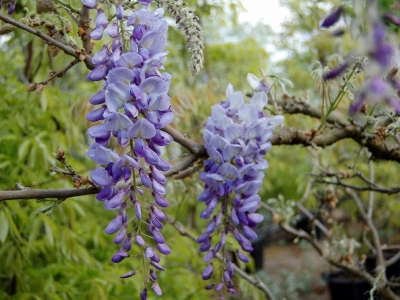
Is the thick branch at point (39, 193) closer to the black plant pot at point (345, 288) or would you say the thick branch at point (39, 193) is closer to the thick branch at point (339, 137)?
the thick branch at point (339, 137)

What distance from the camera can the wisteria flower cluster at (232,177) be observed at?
76cm

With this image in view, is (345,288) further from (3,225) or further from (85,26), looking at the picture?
(85,26)

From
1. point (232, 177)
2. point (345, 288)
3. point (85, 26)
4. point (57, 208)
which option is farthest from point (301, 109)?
point (345, 288)

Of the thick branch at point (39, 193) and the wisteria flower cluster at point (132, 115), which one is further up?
the wisteria flower cluster at point (132, 115)

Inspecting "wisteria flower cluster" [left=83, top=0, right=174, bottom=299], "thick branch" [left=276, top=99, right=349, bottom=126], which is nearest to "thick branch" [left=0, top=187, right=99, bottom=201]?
"wisteria flower cluster" [left=83, top=0, right=174, bottom=299]

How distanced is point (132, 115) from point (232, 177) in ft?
0.87

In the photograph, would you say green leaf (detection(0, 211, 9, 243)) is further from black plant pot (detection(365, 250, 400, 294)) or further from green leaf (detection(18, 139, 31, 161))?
black plant pot (detection(365, 250, 400, 294))

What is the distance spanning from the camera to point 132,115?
561 millimetres

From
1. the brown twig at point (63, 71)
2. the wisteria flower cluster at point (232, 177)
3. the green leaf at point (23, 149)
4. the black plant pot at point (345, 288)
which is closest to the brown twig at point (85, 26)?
the brown twig at point (63, 71)

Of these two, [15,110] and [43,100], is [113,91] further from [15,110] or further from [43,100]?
[15,110]

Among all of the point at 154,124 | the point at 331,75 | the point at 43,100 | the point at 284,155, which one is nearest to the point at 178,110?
the point at 43,100

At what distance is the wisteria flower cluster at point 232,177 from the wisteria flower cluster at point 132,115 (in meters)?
0.17

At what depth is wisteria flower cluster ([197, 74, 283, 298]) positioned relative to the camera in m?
0.76

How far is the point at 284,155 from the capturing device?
5.23m
